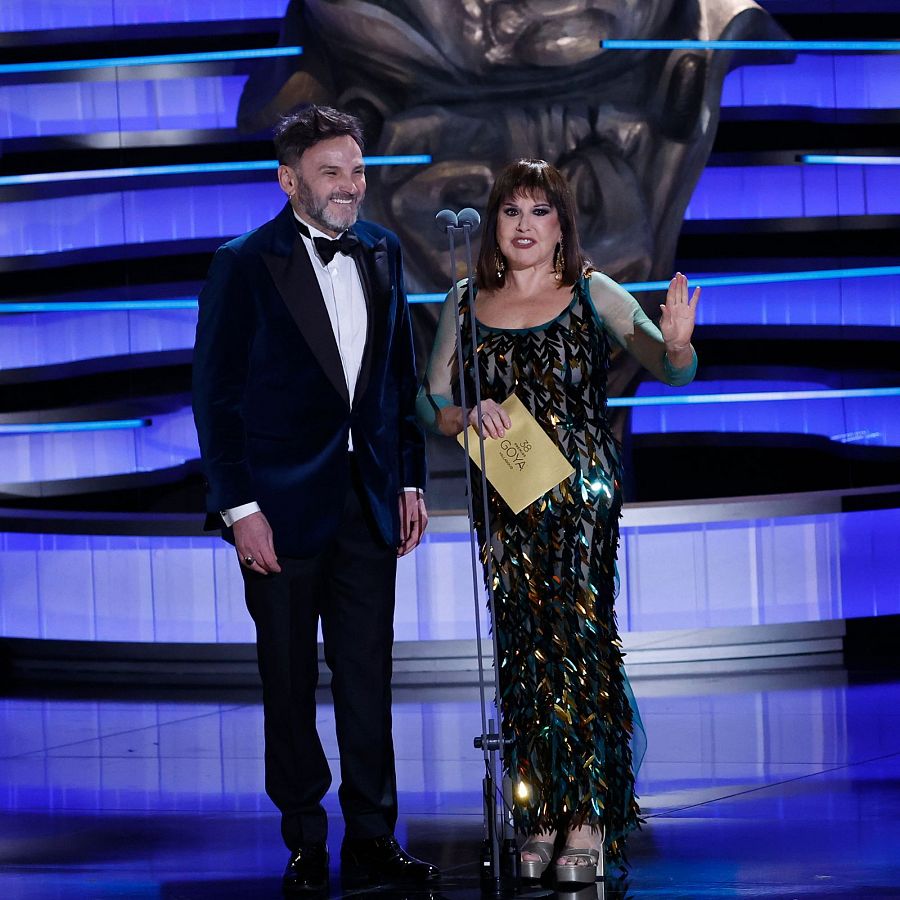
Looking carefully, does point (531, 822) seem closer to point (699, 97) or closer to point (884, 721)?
point (884, 721)

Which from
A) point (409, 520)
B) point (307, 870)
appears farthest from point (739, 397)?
point (307, 870)

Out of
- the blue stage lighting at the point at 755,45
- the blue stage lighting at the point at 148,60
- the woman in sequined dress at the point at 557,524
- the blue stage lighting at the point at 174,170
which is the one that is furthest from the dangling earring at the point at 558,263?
the blue stage lighting at the point at 148,60

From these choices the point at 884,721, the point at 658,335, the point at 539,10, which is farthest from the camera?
the point at 539,10

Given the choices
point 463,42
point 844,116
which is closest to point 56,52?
point 463,42

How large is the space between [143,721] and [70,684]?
0.91 metres

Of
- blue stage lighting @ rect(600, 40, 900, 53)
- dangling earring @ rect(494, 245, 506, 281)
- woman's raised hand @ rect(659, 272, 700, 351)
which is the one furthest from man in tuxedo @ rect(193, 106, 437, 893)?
blue stage lighting @ rect(600, 40, 900, 53)

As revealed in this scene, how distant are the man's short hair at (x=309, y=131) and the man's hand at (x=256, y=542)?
2.37ft

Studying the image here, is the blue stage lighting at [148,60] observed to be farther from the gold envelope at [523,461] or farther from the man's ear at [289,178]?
the gold envelope at [523,461]

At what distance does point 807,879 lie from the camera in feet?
10.4

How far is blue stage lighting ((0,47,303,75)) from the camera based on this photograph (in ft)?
24.3

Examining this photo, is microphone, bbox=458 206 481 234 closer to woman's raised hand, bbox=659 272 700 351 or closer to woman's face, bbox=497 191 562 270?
woman's face, bbox=497 191 562 270

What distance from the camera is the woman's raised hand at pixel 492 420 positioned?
10.1ft

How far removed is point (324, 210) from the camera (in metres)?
3.23

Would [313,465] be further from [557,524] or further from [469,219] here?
[469,219]
